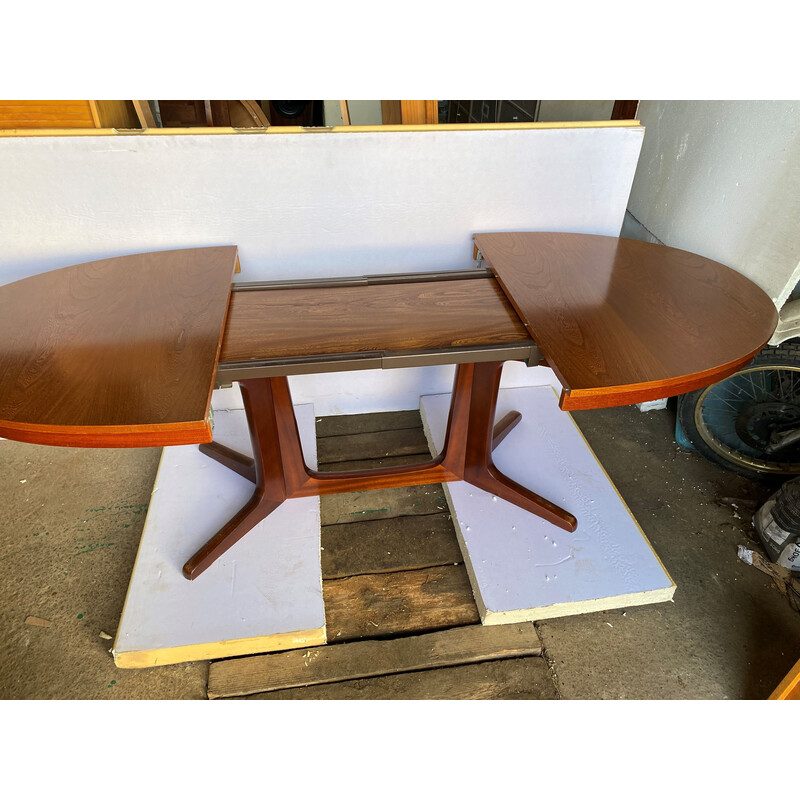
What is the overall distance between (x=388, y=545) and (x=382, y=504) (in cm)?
17

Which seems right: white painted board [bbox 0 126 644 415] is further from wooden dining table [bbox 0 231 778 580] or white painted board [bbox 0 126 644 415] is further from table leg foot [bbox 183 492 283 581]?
table leg foot [bbox 183 492 283 581]

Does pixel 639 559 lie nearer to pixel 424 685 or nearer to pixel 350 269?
pixel 424 685

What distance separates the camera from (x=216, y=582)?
158 centimetres

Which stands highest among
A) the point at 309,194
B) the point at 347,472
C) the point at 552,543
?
the point at 309,194

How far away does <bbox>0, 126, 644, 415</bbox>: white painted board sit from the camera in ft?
5.29

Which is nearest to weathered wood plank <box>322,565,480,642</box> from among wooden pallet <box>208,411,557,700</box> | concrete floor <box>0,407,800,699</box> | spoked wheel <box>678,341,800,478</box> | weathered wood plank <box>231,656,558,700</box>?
wooden pallet <box>208,411,557,700</box>

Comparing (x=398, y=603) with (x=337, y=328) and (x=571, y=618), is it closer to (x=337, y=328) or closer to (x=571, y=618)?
(x=571, y=618)

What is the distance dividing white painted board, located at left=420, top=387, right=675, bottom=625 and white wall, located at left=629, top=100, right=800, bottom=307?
2.64 feet

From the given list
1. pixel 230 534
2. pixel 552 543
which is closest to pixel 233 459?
pixel 230 534

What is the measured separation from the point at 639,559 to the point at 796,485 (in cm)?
54

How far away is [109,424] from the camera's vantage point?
102 cm

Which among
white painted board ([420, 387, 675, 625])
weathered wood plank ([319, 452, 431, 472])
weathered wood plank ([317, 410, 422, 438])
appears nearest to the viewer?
white painted board ([420, 387, 675, 625])

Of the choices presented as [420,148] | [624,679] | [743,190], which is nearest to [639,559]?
[624,679]

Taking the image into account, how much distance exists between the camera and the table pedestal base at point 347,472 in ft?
5.13
